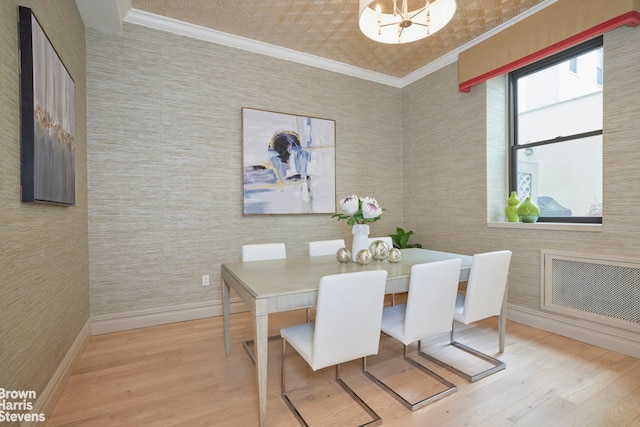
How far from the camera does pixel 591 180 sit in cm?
261

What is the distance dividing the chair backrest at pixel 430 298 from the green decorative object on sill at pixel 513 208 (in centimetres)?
166

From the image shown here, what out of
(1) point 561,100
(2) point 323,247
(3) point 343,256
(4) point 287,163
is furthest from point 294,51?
(1) point 561,100

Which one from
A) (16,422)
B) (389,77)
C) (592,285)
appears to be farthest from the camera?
(389,77)

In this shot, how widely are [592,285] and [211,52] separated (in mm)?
3996

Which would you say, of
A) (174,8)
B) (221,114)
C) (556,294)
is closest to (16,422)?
(221,114)

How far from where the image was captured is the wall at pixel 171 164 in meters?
2.68

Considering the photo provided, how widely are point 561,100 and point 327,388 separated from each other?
323 centimetres

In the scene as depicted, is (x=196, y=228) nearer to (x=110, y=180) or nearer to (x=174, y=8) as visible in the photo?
(x=110, y=180)

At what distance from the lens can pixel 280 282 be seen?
1.68 meters

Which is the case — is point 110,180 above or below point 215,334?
above

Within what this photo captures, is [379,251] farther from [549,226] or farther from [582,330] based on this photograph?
[582,330]

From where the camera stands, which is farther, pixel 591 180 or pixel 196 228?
pixel 196 228

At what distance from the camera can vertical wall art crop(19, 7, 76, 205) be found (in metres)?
1.39

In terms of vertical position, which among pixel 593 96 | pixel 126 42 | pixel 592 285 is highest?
pixel 126 42
